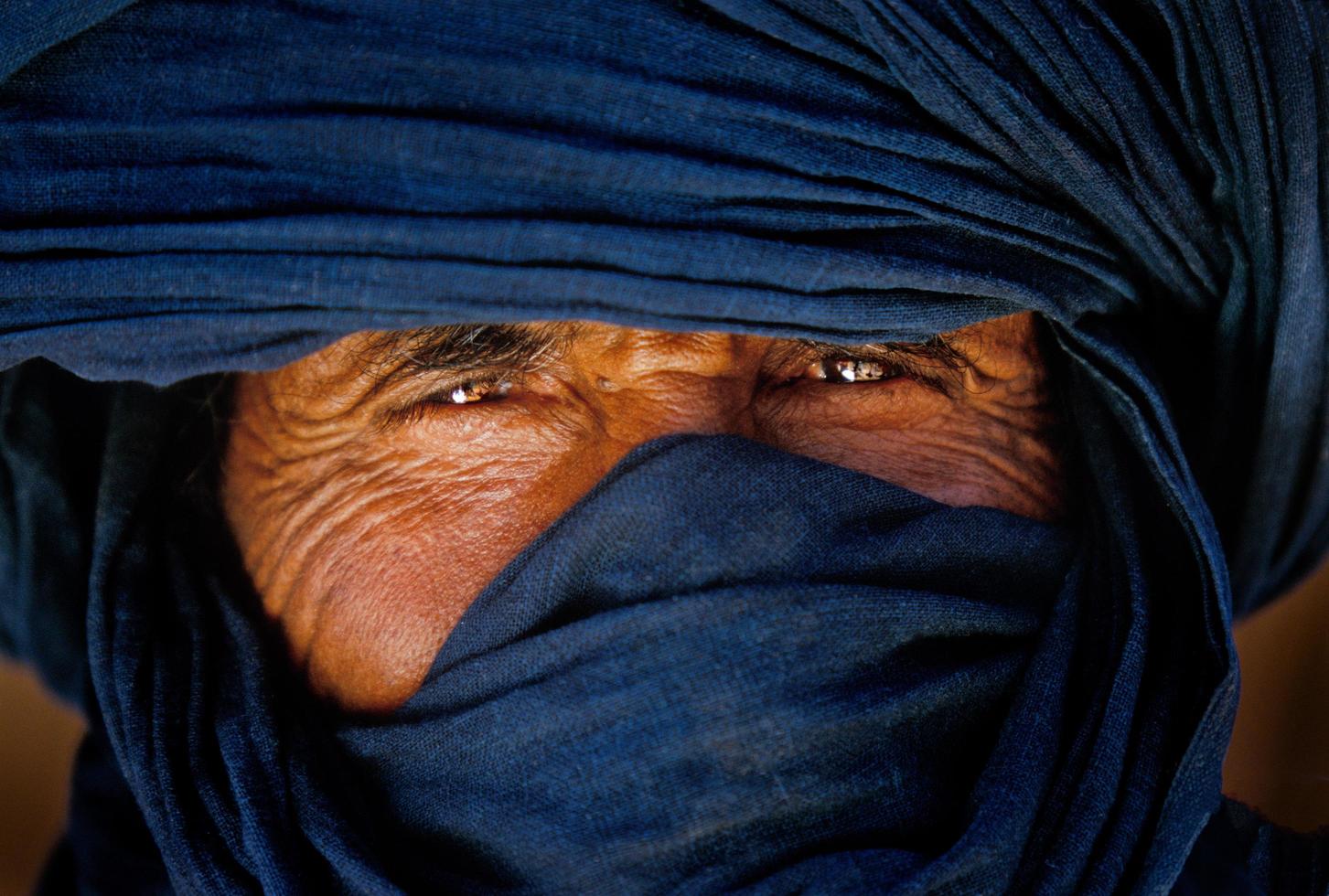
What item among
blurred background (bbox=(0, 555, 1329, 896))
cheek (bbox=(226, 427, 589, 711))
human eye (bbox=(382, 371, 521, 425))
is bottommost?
blurred background (bbox=(0, 555, 1329, 896))

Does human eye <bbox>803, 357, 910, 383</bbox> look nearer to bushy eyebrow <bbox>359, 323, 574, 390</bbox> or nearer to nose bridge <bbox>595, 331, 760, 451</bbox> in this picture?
nose bridge <bbox>595, 331, 760, 451</bbox>

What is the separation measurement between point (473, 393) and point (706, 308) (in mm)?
396

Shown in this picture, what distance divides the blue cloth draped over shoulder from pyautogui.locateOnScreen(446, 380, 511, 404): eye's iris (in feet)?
0.77

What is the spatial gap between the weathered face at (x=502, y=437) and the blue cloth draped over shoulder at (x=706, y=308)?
9cm

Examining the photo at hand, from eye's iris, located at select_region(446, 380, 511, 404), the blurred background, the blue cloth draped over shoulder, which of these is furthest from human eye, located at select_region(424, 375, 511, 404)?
the blurred background

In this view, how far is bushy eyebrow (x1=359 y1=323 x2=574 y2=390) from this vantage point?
1401 millimetres

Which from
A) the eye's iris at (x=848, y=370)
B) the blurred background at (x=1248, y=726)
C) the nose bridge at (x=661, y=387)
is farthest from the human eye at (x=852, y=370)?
the blurred background at (x=1248, y=726)

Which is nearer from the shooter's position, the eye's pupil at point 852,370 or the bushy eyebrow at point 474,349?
the bushy eyebrow at point 474,349

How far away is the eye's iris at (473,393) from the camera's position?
1.47m

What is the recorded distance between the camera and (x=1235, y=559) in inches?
68.4

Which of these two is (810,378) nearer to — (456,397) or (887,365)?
(887,365)

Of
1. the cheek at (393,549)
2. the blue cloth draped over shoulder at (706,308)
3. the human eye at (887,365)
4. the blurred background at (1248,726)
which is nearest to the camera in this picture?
the blue cloth draped over shoulder at (706,308)

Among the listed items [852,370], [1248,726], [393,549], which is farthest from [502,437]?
[1248,726]

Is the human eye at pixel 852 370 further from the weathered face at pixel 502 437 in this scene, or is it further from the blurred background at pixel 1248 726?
the blurred background at pixel 1248 726
